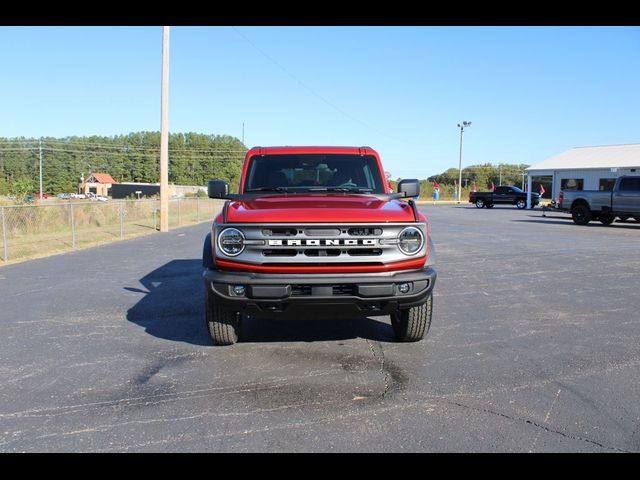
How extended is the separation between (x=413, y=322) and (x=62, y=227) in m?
18.8

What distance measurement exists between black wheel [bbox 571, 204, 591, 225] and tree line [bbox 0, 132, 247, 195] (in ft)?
268

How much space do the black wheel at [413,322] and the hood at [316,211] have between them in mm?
956

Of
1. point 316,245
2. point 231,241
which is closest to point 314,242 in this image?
point 316,245

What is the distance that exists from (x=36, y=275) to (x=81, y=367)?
6321 mm

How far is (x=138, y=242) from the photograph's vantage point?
16906 mm

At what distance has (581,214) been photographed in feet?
77.3

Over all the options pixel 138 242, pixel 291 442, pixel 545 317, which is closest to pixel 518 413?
pixel 291 442

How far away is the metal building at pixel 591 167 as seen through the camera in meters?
36.2

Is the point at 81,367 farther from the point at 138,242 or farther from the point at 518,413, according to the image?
the point at 138,242

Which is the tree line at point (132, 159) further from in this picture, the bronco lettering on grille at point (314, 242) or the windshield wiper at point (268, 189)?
the bronco lettering on grille at point (314, 242)

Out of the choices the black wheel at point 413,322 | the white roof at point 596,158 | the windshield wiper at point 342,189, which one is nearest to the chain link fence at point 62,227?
the windshield wiper at point 342,189

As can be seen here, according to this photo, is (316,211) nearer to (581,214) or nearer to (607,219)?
(607,219)

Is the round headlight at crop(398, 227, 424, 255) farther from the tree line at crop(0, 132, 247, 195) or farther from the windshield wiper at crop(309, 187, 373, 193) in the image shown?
the tree line at crop(0, 132, 247, 195)

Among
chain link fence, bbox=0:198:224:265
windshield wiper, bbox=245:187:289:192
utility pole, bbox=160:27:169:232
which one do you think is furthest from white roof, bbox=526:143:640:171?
windshield wiper, bbox=245:187:289:192
